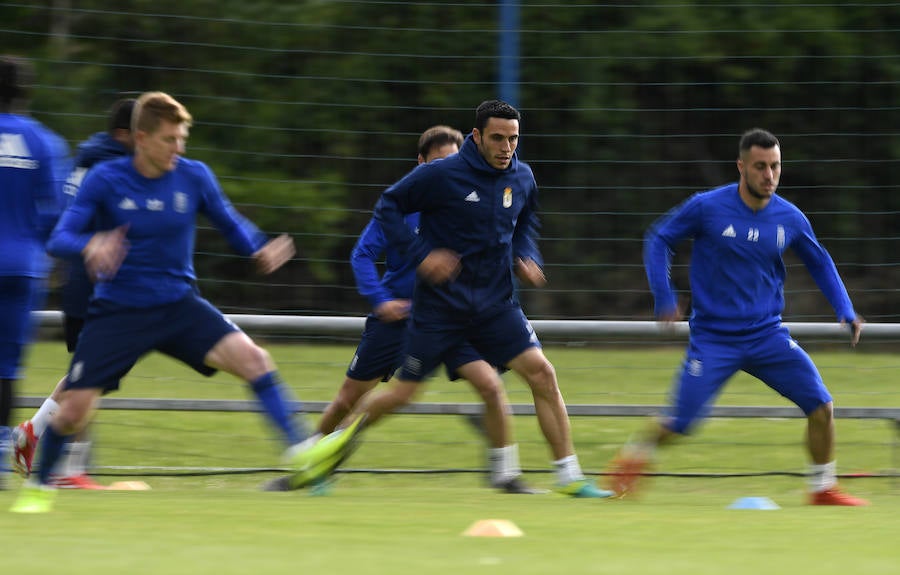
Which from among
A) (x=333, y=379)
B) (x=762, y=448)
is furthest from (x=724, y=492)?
(x=333, y=379)

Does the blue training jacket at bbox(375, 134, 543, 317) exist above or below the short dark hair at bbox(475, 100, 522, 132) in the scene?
below

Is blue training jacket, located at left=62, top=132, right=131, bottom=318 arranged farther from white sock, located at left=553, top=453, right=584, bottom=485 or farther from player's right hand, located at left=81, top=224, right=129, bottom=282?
white sock, located at left=553, top=453, right=584, bottom=485

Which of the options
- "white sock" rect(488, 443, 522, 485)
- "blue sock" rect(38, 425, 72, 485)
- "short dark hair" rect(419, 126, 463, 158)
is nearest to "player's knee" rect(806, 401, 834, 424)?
"white sock" rect(488, 443, 522, 485)

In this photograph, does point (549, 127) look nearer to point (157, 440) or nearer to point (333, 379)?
point (333, 379)

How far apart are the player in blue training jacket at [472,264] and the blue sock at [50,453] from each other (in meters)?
1.31

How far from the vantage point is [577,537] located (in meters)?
5.72

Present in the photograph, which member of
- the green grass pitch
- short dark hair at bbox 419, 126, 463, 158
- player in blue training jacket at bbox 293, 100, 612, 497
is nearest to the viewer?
the green grass pitch

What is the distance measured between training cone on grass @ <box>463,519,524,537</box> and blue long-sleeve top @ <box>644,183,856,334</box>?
6.04 ft

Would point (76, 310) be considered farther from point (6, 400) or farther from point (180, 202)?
point (180, 202)

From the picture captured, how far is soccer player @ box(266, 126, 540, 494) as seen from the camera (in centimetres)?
771

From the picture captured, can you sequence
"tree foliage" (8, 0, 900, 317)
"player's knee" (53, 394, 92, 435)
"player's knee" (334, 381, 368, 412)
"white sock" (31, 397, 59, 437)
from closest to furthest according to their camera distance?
"player's knee" (53, 394, 92, 435) → "white sock" (31, 397, 59, 437) → "player's knee" (334, 381, 368, 412) → "tree foliage" (8, 0, 900, 317)

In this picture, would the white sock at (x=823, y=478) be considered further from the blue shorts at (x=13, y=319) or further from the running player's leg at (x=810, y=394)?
the blue shorts at (x=13, y=319)

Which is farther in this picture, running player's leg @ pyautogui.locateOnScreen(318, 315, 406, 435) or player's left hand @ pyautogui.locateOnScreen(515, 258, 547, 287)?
running player's leg @ pyautogui.locateOnScreen(318, 315, 406, 435)

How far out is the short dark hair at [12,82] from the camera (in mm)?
7340
